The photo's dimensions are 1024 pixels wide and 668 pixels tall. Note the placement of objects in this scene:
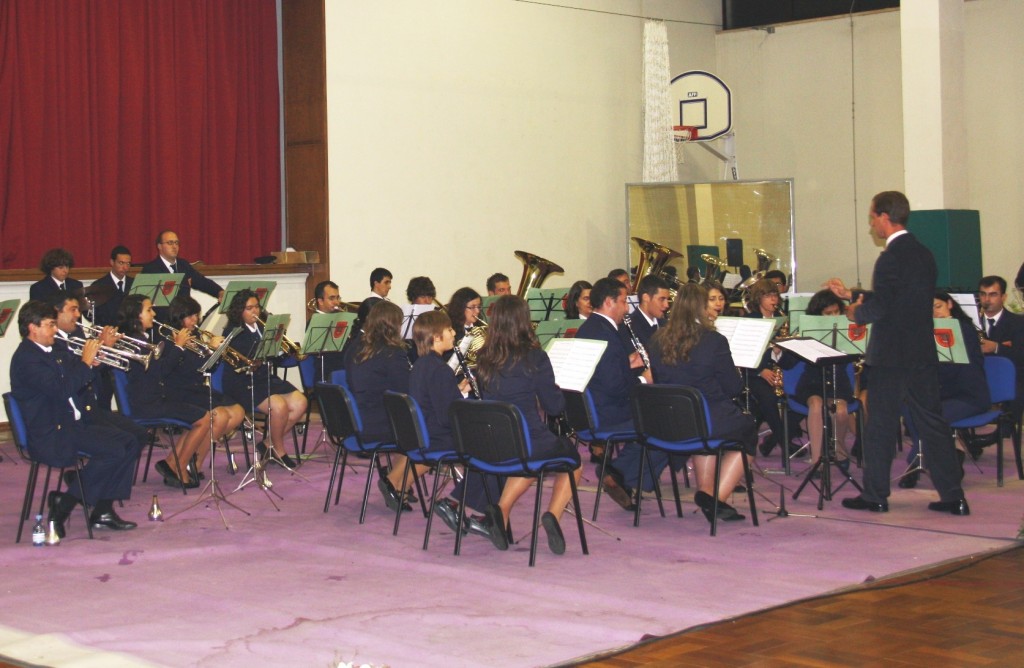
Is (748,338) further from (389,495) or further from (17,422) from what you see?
(17,422)

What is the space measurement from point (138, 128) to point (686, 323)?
254 inches

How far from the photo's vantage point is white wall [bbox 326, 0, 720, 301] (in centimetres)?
1225

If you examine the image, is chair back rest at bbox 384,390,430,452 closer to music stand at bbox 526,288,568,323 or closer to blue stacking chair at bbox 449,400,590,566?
blue stacking chair at bbox 449,400,590,566

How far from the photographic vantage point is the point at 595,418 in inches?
268

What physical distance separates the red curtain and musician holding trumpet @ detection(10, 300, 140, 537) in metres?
4.58

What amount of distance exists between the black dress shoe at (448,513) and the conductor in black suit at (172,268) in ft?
12.3

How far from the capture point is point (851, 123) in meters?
14.6

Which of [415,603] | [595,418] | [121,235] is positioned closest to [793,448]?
[595,418]

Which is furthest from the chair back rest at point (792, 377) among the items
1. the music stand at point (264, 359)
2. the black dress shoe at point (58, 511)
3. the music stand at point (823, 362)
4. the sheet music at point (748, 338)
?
the black dress shoe at point (58, 511)

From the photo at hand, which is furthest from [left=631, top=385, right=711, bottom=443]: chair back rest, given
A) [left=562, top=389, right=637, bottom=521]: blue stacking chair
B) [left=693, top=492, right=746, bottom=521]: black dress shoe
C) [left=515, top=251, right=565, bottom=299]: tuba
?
[left=515, top=251, right=565, bottom=299]: tuba

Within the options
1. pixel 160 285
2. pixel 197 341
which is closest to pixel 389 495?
pixel 197 341

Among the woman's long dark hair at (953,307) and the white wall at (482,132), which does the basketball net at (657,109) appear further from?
the woman's long dark hair at (953,307)

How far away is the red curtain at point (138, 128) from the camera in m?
10.5

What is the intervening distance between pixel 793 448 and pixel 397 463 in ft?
10.3
